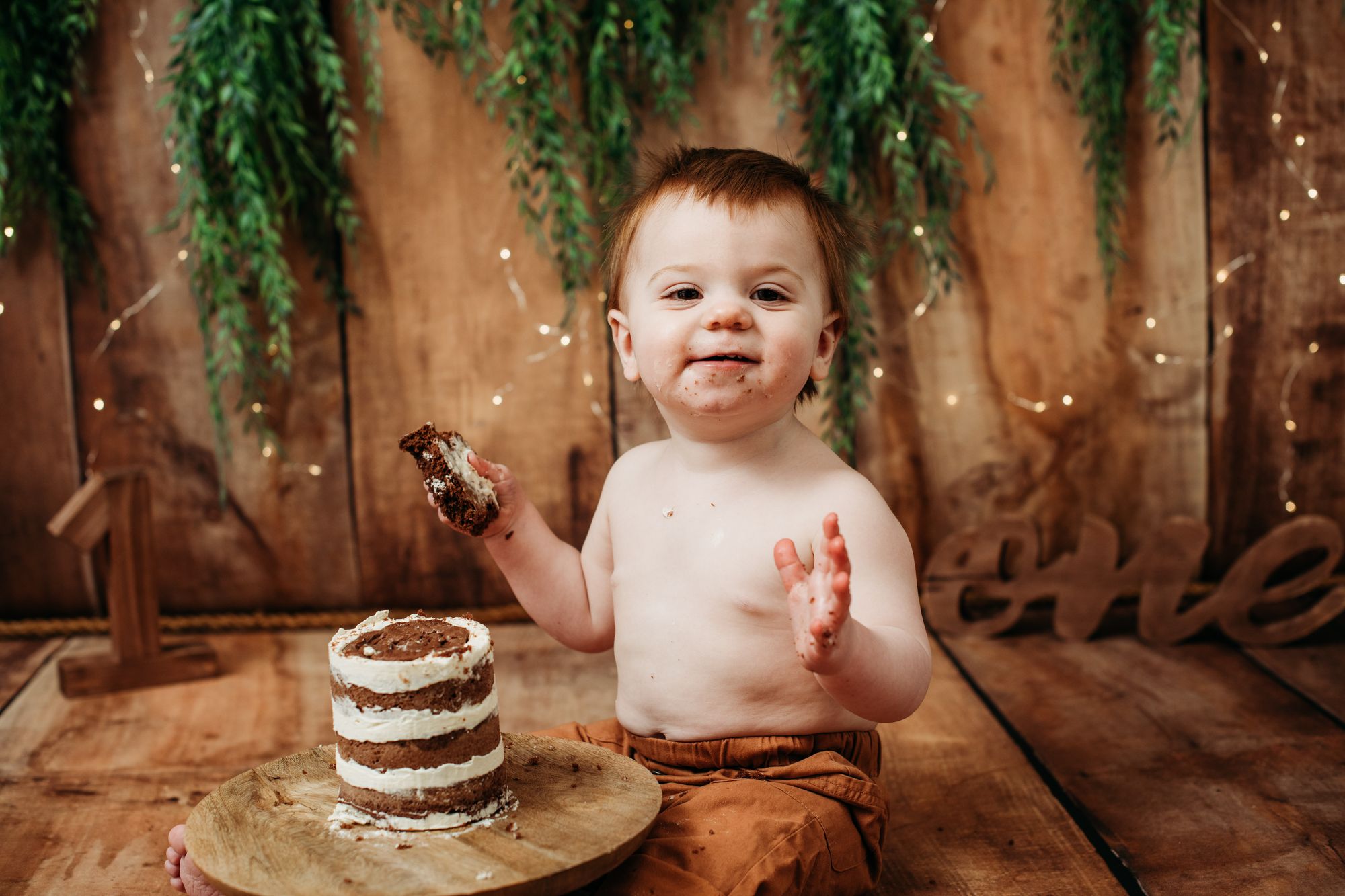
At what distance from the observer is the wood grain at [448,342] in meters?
2.04

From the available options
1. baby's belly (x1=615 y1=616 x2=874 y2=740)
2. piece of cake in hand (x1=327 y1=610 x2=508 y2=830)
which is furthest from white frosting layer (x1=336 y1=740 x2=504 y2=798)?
baby's belly (x1=615 y1=616 x2=874 y2=740)

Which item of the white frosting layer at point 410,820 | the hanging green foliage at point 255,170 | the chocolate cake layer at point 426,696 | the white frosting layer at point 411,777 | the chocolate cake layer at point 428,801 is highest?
the hanging green foliage at point 255,170

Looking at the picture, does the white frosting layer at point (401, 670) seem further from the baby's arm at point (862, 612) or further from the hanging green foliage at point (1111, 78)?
the hanging green foliage at point (1111, 78)

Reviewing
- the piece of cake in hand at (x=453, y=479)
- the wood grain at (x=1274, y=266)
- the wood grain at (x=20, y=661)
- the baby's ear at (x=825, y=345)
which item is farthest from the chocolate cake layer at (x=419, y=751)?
the wood grain at (x=1274, y=266)

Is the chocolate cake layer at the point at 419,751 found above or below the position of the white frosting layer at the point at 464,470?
below

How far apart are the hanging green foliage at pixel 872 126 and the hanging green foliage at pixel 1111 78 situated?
192 mm

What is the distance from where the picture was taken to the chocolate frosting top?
1.04 meters

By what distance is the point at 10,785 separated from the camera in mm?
1493

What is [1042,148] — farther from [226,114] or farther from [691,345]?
[226,114]

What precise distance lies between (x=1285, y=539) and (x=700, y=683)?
1219 mm

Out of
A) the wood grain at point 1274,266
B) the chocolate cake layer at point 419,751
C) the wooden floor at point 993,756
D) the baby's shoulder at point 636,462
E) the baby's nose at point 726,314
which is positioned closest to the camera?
the chocolate cake layer at point 419,751

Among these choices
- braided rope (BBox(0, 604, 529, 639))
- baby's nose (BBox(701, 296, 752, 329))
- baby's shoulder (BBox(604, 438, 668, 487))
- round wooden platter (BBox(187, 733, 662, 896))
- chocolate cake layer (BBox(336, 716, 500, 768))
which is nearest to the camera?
round wooden platter (BBox(187, 733, 662, 896))

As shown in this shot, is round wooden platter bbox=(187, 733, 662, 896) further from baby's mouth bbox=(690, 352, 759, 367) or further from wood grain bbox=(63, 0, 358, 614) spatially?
wood grain bbox=(63, 0, 358, 614)

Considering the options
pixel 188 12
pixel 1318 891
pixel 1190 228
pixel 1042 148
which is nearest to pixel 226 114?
pixel 188 12
